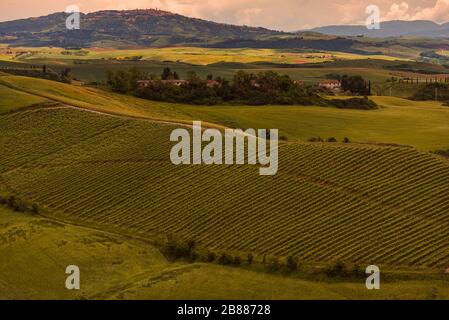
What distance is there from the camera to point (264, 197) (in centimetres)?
6481

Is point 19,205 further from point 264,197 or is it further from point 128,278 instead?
point 264,197

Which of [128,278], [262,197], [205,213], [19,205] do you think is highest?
[262,197]

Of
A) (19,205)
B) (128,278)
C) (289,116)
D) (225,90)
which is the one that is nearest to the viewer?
(128,278)

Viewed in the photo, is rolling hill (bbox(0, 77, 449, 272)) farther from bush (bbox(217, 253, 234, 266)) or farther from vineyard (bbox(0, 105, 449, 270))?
bush (bbox(217, 253, 234, 266))

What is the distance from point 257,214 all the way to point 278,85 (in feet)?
298

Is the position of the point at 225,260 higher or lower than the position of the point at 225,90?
lower

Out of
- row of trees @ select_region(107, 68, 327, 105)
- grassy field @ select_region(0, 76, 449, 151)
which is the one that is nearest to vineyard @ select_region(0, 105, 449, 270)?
grassy field @ select_region(0, 76, 449, 151)

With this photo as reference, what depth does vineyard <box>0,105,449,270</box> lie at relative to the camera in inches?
2196

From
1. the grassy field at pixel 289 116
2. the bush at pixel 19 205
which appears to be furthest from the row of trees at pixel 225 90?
the bush at pixel 19 205

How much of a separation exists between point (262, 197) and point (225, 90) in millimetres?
83946

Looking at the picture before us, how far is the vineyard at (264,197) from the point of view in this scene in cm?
5578

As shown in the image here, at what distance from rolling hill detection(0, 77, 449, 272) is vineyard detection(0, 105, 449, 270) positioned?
0.36 ft

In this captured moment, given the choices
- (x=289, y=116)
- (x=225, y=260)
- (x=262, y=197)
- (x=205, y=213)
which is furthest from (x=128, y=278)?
(x=289, y=116)

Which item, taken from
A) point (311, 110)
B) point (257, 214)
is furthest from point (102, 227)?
point (311, 110)
